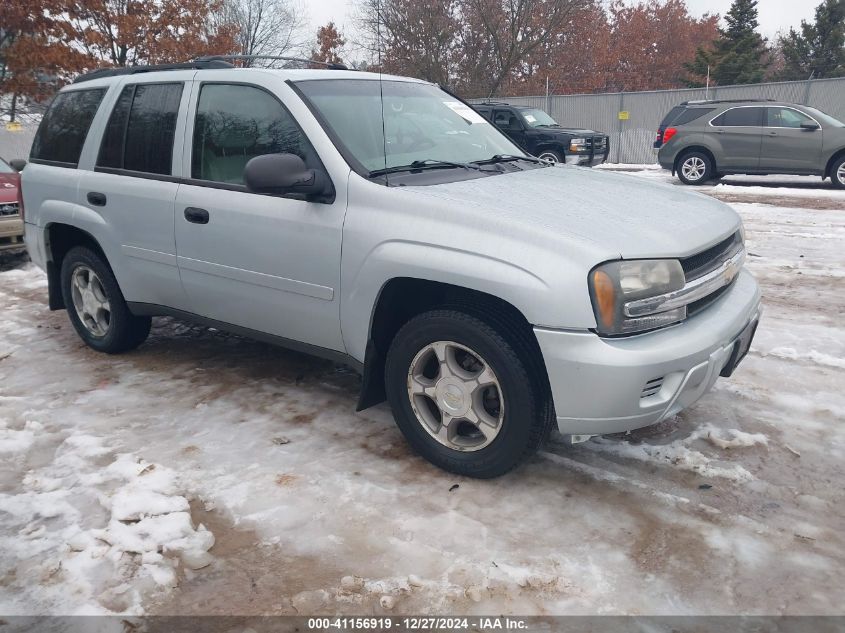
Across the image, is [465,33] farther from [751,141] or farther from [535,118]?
[751,141]

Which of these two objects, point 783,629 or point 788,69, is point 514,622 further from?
point 788,69

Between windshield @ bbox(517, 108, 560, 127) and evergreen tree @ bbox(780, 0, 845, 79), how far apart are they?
3001cm

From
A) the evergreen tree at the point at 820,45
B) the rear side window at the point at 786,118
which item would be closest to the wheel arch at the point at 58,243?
the rear side window at the point at 786,118

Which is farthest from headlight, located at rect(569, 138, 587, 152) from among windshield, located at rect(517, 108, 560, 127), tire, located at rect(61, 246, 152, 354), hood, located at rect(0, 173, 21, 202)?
tire, located at rect(61, 246, 152, 354)

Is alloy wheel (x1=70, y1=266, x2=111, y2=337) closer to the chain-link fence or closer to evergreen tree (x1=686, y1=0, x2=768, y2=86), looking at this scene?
the chain-link fence

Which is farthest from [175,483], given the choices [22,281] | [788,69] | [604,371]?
[788,69]

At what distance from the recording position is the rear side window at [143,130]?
409 centimetres

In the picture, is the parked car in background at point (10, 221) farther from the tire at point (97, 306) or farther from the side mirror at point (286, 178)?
the side mirror at point (286, 178)

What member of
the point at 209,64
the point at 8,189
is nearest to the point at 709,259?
the point at 209,64

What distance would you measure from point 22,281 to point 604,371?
697 centimetres

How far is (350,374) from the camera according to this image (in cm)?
453

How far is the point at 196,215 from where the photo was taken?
384 centimetres

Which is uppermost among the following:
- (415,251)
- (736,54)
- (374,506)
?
(736,54)

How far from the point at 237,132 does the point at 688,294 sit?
2.47 m
